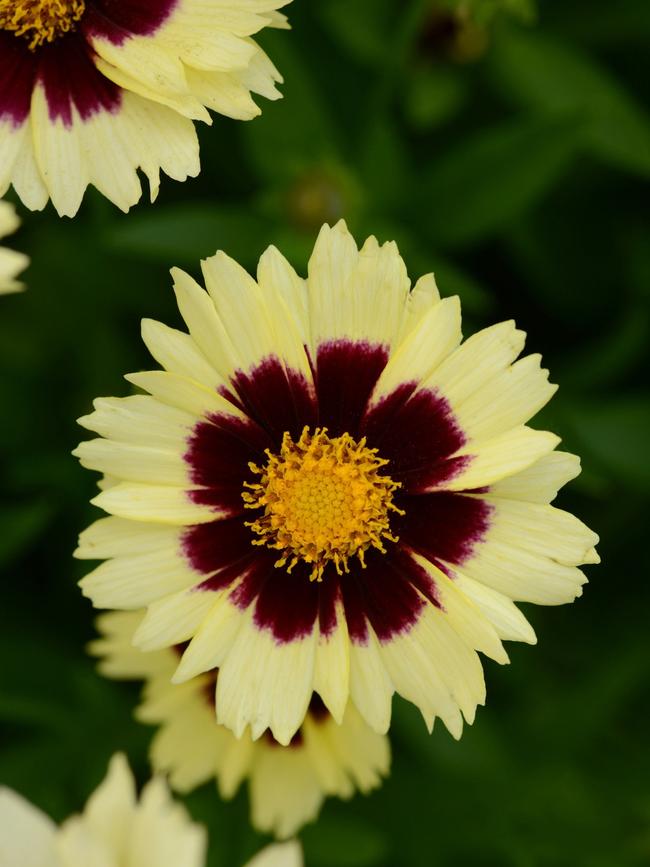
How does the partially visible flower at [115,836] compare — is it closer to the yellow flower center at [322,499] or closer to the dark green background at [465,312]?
the yellow flower center at [322,499]

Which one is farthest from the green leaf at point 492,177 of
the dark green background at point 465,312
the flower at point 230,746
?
the flower at point 230,746

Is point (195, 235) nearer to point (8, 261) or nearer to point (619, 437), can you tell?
point (8, 261)

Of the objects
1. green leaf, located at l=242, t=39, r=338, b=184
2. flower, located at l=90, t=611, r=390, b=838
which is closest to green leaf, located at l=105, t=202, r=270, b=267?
green leaf, located at l=242, t=39, r=338, b=184

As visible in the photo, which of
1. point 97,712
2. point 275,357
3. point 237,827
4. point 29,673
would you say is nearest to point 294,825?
point 237,827

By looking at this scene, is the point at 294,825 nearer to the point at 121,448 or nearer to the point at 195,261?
the point at 121,448

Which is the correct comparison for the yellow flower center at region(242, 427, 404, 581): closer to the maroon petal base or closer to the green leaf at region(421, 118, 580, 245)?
the maroon petal base

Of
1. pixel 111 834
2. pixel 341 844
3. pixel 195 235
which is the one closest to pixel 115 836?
pixel 111 834

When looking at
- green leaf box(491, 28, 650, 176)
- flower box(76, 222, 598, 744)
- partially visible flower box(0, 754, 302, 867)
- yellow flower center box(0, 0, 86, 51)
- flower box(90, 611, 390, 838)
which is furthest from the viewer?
green leaf box(491, 28, 650, 176)
